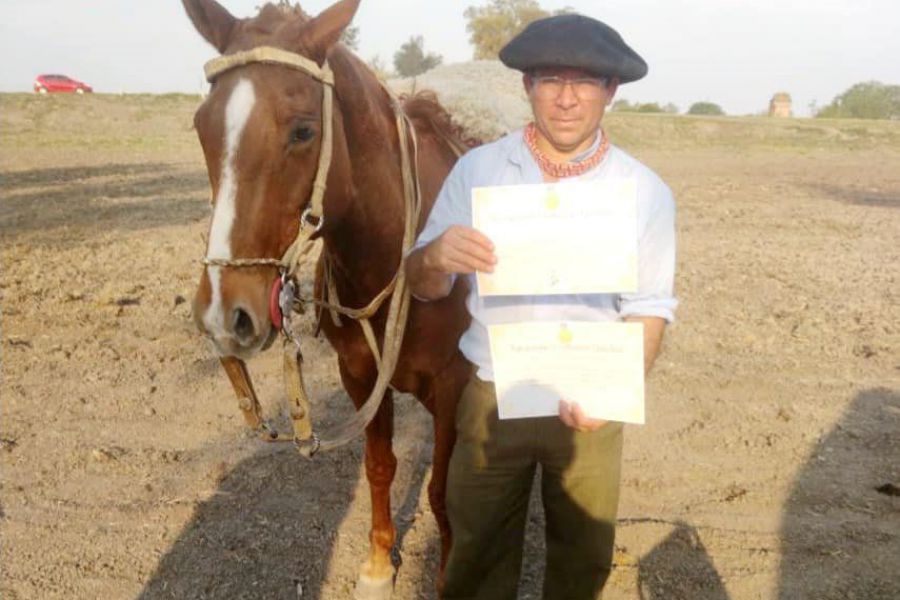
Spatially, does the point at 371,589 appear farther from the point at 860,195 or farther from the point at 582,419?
the point at 860,195

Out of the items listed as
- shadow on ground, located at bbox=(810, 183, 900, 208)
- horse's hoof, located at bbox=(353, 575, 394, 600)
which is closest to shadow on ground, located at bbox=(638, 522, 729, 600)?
horse's hoof, located at bbox=(353, 575, 394, 600)

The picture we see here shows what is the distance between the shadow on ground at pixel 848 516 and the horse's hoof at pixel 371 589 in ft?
5.50

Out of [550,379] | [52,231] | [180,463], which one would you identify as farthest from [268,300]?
[52,231]

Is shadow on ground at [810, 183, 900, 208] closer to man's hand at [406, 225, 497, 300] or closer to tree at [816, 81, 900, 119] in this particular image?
man's hand at [406, 225, 497, 300]

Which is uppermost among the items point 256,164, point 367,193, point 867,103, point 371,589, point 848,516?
point 867,103

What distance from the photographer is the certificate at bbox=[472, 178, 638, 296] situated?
1850 millimetres

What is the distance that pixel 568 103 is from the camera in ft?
6.43

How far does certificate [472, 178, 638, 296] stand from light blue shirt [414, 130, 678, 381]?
0.44 ft

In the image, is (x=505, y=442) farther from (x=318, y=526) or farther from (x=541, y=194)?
(x=318, y=526)

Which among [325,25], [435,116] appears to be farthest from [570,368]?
[435,116]

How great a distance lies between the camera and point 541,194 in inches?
73.2

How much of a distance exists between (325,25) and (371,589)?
2.30 m

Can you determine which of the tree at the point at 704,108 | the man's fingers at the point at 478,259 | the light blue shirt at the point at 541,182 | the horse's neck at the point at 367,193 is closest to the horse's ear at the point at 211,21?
the horse's neck at the point at 367,193

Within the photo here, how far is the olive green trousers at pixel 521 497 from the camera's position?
2.21 meters
